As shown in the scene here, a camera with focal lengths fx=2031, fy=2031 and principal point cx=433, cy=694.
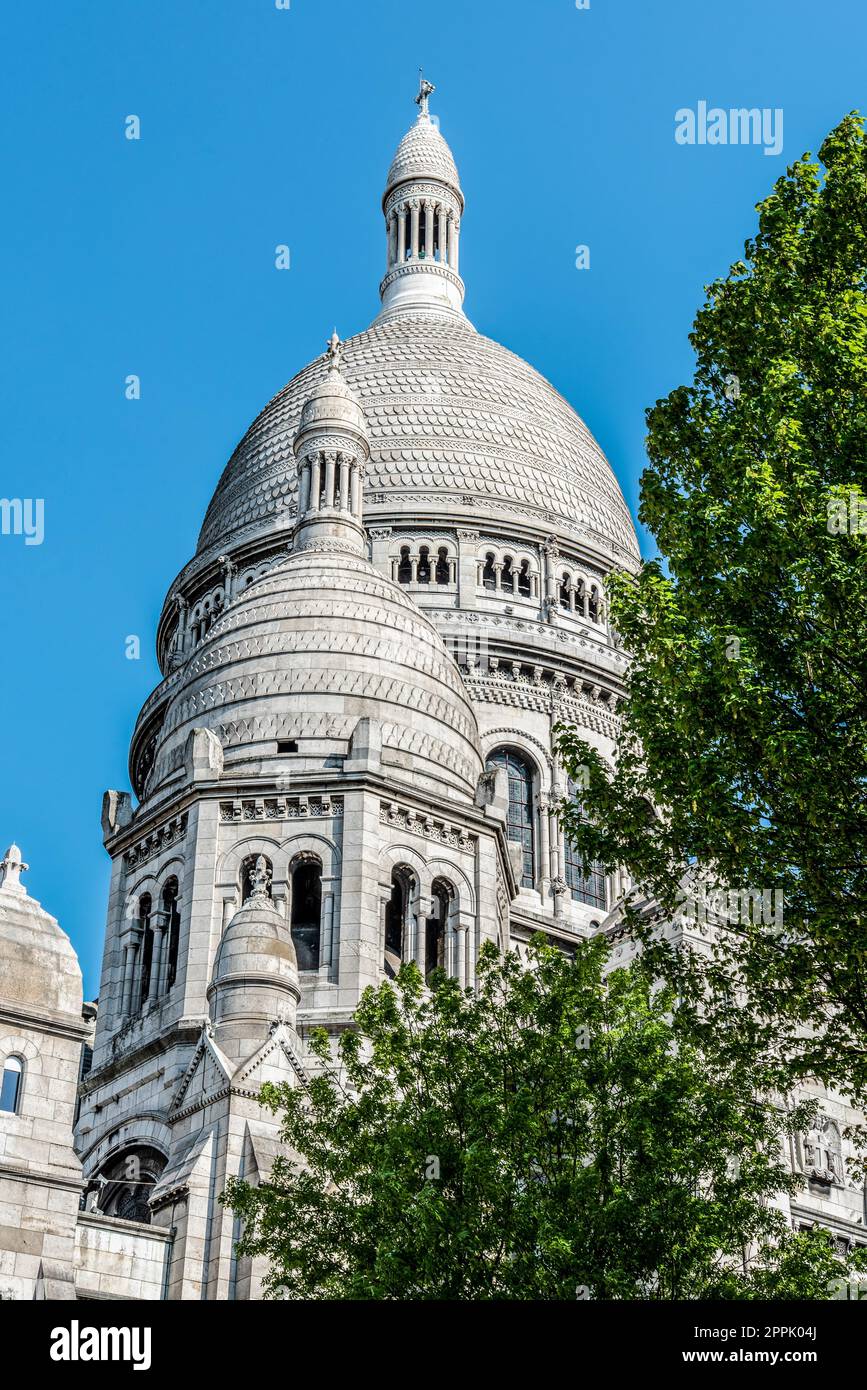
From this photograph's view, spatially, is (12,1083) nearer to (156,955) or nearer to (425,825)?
(156,955)

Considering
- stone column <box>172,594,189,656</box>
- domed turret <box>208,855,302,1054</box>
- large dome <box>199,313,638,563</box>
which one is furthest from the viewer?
stone column <box>172,594,189,656</box>

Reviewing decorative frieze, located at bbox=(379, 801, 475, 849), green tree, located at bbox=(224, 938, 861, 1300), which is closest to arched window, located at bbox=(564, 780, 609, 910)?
decorative frieze, located at bbox=(379, 801, 475, 849)

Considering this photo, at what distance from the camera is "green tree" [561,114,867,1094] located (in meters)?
20.4

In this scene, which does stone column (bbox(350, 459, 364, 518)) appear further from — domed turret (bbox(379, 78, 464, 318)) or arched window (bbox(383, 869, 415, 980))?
domed turret (bbox(379, 78, 464, 318))

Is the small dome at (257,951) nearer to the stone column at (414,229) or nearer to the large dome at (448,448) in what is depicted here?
the large dome at (448,448)

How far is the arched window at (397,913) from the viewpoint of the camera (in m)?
42.2

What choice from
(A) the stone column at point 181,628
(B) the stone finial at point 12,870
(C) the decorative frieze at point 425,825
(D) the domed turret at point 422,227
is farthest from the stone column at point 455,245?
(B) the stone finial at point 12,870

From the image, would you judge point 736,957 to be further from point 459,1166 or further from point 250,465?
point 250,465

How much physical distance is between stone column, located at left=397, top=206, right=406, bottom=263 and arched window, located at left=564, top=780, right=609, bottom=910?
1291 inches

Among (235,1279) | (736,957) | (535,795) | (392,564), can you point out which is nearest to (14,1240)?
(235,1279)

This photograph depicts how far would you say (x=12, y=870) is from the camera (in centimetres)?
2747

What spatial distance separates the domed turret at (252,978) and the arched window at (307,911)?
5.05 meters

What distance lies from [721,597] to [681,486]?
241cm
